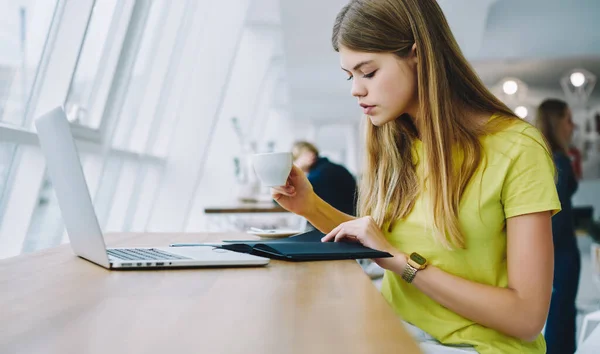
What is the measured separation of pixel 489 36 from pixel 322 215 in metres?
7.14

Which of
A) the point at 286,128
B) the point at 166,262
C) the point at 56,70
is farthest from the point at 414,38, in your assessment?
the point at 286,128

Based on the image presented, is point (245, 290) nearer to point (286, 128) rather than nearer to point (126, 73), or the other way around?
point (126, 73)

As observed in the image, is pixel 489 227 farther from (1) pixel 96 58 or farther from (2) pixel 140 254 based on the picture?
(1) pixel 96 58

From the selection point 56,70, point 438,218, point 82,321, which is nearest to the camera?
point 82,321

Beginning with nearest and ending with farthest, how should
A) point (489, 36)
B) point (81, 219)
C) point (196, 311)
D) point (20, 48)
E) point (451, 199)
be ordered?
1. point (196, 311)
2. point (81, 219)
3. point (451, 199)
4. point (20, 48)
5. point (489, 36)

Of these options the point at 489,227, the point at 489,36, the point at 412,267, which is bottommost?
the point at 412,267

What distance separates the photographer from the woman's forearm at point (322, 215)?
146cm

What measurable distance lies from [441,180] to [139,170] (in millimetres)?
3942

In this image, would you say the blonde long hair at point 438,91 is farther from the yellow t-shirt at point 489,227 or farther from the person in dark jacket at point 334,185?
the person in dark jacket at point 334,185

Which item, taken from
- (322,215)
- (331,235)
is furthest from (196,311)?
(322,215)

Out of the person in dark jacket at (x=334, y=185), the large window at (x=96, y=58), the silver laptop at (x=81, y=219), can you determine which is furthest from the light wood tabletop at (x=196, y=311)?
the person in dark jacket at (x=334, y=185)

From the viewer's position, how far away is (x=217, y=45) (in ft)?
19.1

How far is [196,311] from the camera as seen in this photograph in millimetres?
707

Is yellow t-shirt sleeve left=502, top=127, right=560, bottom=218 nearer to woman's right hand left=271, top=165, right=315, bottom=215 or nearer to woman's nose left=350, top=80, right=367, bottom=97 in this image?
woman's nose left=350, top=80, right=367, bottom=97
